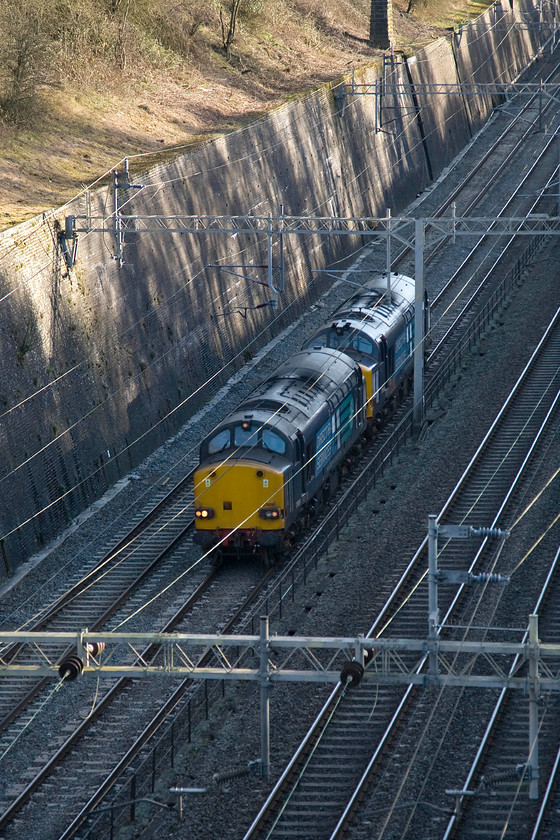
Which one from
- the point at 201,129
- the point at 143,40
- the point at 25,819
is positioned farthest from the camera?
the point at 143,40

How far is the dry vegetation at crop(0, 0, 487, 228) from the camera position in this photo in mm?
42125

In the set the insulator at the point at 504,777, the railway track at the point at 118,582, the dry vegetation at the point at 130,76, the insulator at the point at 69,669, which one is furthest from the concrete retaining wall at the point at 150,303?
the insulator at the point at 504,777

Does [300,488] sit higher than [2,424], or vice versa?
[2,424]

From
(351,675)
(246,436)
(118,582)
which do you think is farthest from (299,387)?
Answer: (351,675)

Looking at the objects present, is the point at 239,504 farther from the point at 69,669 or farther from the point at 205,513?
the point at 69,669

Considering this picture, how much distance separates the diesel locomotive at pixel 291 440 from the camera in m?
27.4

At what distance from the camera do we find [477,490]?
32.5 metres

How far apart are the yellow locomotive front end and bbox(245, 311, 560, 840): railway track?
3.28 m

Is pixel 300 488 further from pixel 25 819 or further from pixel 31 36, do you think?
pixel 31 36

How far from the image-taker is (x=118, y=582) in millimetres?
28188

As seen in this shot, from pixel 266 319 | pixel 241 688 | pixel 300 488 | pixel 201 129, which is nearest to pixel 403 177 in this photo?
pixel 201 129

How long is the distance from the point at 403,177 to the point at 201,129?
1627cm

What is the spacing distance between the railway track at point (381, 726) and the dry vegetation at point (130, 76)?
14.8m

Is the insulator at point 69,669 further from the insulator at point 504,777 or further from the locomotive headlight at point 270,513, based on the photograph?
the locomotive headlight at point 270,513
